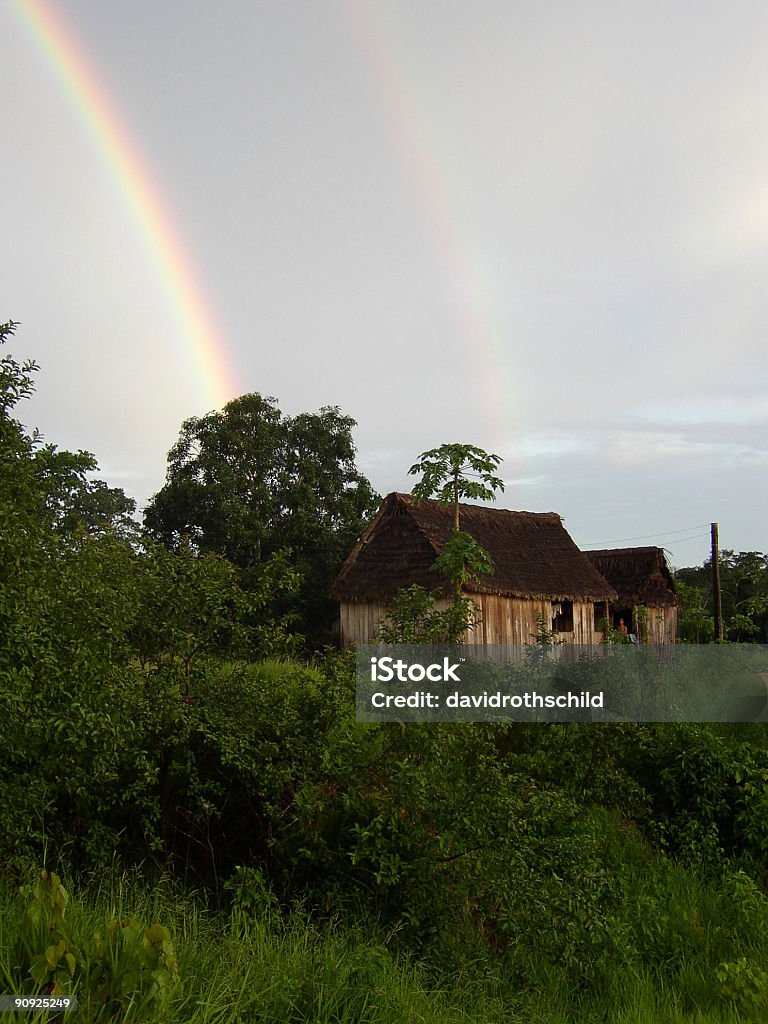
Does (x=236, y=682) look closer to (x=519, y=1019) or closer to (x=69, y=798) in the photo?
(x=69, y=798)

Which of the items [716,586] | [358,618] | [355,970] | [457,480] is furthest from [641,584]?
[355,970]

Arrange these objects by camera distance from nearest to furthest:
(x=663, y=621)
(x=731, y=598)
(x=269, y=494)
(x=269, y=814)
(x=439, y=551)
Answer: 1. (x=269, y=814)
2. (x=439, y=551)
3. (x=269, y=494)
4. (x=663, y=621)
5. (x=731, y=598)

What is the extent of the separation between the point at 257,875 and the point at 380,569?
60.9ft

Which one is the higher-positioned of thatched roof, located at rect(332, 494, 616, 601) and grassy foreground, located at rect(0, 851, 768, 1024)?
thatched roof, located at rect(332, 494, 616, 601)

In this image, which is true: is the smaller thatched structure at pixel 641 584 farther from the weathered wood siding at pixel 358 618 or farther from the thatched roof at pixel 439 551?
the weathered wood siding at pixel 358 618

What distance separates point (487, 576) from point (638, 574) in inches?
489

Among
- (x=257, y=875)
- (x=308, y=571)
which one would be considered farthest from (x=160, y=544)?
(x=308, y=571)

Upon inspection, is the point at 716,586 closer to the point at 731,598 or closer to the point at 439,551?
the point at 439,551

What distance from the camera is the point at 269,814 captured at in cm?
691

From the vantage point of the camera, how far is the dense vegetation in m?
5.46

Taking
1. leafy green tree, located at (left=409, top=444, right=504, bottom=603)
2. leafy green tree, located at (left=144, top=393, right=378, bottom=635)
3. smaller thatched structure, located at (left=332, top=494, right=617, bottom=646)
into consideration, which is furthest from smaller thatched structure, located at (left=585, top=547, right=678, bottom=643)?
leafy green tree, located at (left=409, top=444, right=504, bottom=603)

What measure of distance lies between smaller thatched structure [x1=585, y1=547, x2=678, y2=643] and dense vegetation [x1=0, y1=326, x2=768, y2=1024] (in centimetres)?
2505

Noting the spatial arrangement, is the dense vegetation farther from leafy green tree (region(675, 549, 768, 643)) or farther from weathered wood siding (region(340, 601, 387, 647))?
weathered wood siding (region(340, 601, 387, 647))

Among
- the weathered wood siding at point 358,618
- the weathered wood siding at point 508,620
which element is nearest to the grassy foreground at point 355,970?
the weathered wood siding at point 508,620
